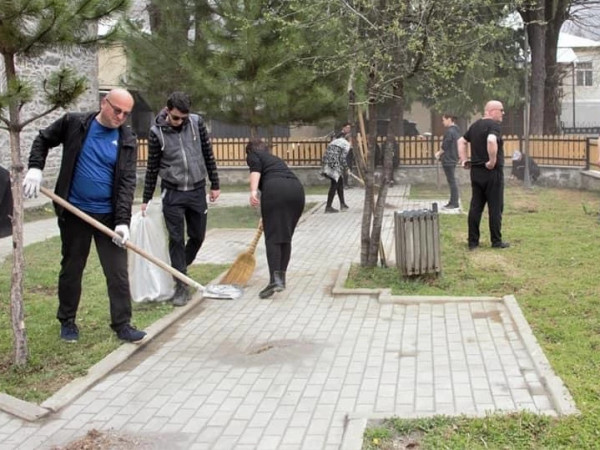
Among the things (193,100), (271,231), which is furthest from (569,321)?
(193,100)

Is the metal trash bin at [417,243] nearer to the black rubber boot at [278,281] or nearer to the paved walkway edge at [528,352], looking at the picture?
the paved walkway edge at [528,352]

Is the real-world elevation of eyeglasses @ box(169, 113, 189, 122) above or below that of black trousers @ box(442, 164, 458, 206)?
above

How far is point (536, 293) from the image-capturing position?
684cm

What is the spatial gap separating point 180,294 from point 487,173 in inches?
166

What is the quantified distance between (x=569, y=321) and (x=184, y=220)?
11.3 ft

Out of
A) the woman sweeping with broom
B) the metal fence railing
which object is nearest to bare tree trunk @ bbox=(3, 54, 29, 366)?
the woman sweeping with broom

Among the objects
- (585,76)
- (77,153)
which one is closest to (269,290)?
(77,153)

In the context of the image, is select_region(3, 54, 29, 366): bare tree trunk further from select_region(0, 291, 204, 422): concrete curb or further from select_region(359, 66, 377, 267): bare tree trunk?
select_region(359, 66, 377, 267): bare tree trunk

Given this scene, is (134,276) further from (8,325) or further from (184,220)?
(8,325)

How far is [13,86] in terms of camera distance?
4.43 metres

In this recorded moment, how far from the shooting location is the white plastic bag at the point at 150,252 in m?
6.70

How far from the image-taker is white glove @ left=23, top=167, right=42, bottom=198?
4.83 metres

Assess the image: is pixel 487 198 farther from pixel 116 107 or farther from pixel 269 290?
pixel 116 107

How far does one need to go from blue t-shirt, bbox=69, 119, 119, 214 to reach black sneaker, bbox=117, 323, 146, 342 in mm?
908
